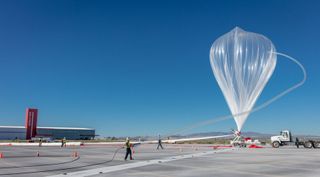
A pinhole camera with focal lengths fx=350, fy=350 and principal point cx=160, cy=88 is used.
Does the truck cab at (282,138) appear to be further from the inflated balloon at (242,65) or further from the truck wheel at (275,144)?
the inflated balloon at (242,65)

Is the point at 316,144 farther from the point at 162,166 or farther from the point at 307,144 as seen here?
the point at 162,166

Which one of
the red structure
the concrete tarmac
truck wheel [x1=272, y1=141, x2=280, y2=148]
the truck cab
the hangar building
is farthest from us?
the hangar building

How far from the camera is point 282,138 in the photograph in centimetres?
5844

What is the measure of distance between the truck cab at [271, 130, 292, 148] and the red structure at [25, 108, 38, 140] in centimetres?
8494

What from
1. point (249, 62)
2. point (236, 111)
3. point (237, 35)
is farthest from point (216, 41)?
point (236, 111)

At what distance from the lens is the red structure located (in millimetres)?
116688

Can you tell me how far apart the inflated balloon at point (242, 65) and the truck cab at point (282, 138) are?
912 inches

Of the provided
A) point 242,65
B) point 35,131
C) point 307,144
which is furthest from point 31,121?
point 242,65

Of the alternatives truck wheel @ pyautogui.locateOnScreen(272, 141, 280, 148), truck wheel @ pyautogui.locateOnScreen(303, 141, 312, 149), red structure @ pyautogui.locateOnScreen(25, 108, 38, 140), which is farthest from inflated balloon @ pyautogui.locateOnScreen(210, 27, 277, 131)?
red structure @ pyautogui.locateOnScreen(25, 108, 38, 140)

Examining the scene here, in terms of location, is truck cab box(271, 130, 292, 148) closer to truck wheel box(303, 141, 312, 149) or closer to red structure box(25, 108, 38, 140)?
truck wheel box(303, 141, 312, 149)

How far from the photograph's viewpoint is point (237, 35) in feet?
119

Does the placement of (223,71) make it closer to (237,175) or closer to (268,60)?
(268,60)

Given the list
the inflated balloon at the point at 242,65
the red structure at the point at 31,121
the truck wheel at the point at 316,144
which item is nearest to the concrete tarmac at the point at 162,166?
the inflated balloon at the point at 242,65

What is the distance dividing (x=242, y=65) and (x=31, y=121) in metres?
98.5
